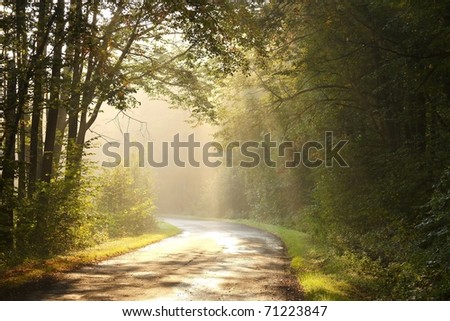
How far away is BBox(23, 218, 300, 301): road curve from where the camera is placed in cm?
941

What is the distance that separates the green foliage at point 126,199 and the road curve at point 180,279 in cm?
782

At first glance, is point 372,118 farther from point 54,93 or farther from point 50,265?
point 50,265

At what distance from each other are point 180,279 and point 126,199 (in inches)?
614

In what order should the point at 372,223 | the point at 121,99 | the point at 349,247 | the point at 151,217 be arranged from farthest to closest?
the point at 151,217, the point at 372,223, the point at 349,247, the point at 121,99

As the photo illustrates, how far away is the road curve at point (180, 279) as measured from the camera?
9.41 m

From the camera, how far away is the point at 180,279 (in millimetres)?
11578

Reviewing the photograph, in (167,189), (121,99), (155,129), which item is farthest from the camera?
(155,129)

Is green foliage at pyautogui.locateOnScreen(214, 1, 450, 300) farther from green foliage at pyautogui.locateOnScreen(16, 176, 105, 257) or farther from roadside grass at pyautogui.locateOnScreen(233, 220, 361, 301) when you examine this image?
green foliage at pyautogui.locateOnScreen(16, 176, 105, 257)

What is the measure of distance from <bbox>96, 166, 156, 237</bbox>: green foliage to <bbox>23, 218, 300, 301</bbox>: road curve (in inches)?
308

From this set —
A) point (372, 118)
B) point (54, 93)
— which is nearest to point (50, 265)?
point (54, 93)

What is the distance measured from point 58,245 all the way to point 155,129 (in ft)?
321

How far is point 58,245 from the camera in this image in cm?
1492
